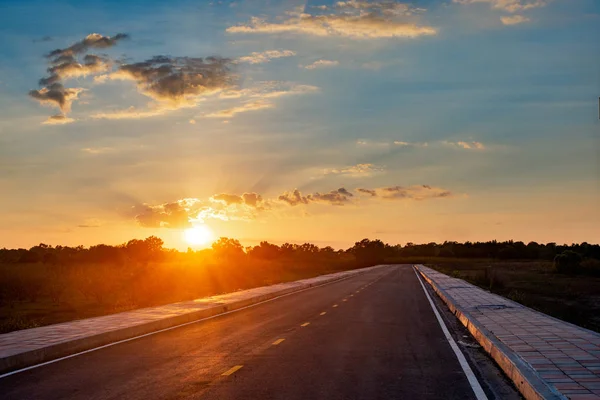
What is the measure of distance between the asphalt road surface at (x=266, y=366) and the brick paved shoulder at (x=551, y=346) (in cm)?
122

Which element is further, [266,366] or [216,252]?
[216,252]

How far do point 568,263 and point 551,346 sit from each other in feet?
242

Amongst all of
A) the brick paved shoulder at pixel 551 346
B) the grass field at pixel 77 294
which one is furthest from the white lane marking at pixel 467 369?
the grass field at pixel 77 294

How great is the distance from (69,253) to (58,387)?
382 ft

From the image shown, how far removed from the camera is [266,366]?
12.0m

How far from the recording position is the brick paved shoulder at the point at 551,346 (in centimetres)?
927

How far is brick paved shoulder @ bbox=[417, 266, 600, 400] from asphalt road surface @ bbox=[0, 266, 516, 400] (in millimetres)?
1220

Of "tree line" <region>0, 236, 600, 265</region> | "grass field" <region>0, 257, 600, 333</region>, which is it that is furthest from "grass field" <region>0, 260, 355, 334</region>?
"tree line" <region>0, 236, 600, 265</region>

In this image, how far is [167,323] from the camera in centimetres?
2034

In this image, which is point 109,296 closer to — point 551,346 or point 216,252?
point 551,346

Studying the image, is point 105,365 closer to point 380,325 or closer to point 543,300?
point 380,325

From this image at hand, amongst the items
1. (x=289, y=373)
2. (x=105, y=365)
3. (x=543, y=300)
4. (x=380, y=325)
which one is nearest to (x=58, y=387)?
(x=105, y=365)

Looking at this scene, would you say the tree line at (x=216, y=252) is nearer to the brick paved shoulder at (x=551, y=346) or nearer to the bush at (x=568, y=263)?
the bush at (x=568, y=263)

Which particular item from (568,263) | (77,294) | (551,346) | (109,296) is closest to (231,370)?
(551,346)
